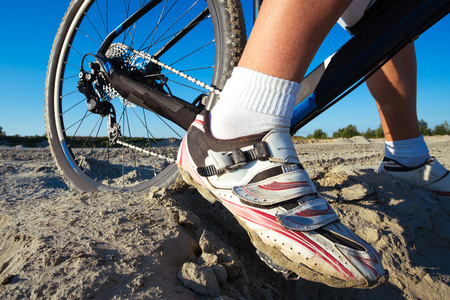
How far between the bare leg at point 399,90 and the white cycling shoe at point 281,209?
1138 mm

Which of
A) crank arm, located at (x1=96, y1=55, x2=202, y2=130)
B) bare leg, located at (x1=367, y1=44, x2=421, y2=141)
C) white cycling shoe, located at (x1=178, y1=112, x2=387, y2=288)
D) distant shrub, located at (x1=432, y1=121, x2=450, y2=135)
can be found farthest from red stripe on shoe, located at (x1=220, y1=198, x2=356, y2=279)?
distant shrub, located at (x1=432, y1=121, x2=450, y2=135)

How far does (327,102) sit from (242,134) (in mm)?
461

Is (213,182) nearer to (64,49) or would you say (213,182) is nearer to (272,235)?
(272,235)

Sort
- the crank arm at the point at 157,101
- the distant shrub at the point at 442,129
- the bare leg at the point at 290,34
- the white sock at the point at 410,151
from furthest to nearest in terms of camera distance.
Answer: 1. the distant shrub at the point at 442,129
2. the white sock at the point at 410,151
3. the crank arm at the point at 157,101
4. the bare leg at the point at 290,34

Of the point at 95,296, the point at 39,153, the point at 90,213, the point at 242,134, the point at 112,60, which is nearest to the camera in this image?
the point at 95,296

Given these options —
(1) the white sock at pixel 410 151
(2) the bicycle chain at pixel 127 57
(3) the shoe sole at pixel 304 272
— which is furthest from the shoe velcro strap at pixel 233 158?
(1) the white sock at pixel 410 151

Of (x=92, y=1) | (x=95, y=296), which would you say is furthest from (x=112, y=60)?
(x=95, y=296)

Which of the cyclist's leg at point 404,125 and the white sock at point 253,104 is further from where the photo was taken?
the cyclist's leg at point 404,125

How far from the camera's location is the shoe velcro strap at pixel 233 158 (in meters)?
0.93

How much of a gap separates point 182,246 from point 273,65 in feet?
2.27

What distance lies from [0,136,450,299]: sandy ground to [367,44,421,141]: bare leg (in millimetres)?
429

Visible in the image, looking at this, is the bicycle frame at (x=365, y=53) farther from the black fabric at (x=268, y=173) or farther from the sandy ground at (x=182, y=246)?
the sandy ground at (x=182, y=246)

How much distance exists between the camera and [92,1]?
6.27 feet

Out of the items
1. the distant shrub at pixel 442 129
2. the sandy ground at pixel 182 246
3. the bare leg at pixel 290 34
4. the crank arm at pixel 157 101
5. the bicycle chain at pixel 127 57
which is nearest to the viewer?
the sandy ground at pixel 182 246
